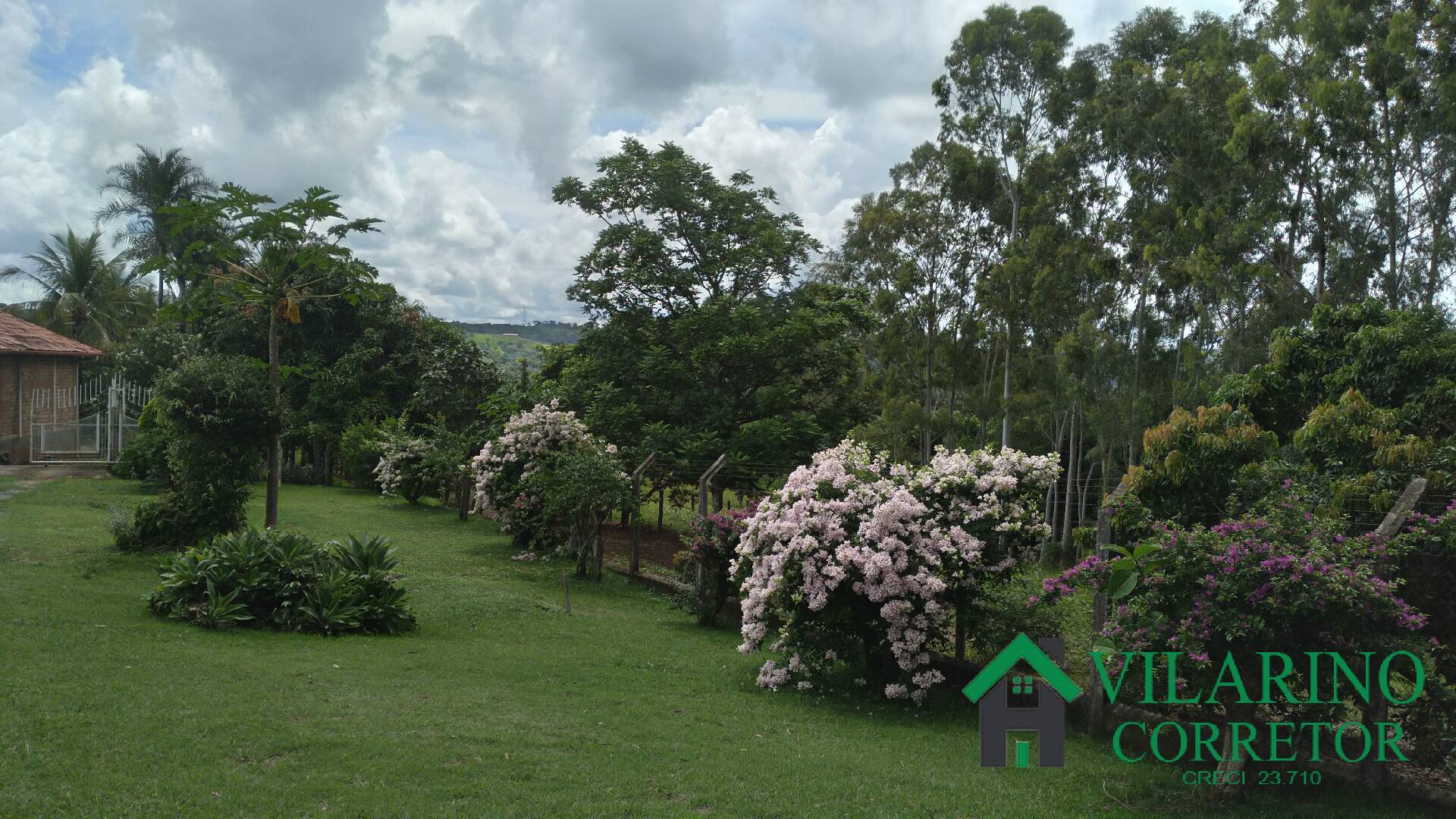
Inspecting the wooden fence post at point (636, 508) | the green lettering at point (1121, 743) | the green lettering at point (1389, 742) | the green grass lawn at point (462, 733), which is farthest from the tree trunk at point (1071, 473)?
the green lettering at point (1389, 742)

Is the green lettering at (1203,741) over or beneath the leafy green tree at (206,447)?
beneath

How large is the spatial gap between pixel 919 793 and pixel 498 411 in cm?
1699

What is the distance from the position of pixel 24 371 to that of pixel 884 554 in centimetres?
2975

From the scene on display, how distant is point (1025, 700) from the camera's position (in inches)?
296

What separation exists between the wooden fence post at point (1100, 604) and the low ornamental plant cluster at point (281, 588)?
21.5ft

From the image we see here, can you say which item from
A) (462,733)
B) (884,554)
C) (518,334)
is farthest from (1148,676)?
(518,334)

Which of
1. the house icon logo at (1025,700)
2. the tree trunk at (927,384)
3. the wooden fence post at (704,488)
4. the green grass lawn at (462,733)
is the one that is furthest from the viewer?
the tree trunk at (927,384)

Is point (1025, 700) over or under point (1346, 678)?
under

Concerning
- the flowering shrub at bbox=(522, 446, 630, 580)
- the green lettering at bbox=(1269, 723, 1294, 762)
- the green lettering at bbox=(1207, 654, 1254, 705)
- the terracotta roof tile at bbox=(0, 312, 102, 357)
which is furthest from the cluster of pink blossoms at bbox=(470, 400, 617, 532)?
the terracotta roof tile at bbox=(0, 312, 102, 357)

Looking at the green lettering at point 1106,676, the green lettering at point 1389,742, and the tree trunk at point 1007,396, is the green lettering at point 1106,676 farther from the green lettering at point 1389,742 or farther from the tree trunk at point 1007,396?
the tree trunk at point 1007,396

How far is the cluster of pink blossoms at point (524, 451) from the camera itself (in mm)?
15523

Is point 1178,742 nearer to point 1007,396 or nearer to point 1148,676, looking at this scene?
point 1148,676

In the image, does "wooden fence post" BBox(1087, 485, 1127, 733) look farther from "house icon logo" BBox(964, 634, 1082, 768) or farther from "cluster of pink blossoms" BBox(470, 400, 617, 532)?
"cluster of pink blossoms" BBox(470, 400, 617, 532)

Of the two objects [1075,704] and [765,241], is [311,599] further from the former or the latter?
[765,241]
